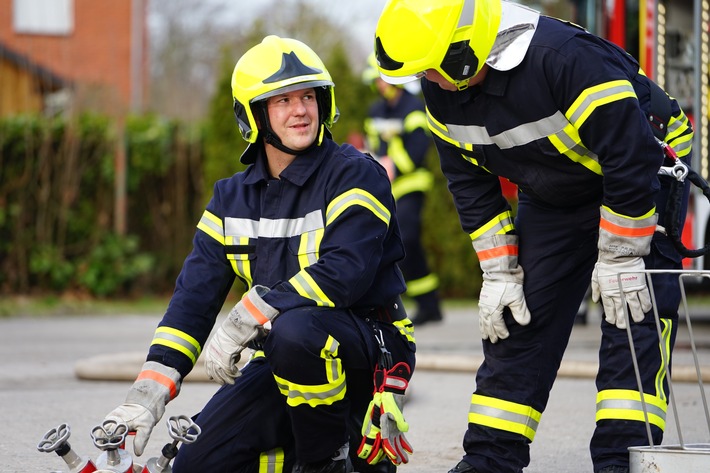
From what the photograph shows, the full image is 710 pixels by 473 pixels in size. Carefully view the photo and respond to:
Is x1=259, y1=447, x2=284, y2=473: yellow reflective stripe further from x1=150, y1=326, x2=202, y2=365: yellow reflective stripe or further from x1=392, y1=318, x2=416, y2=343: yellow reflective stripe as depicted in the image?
x1=392, y1=318, x2=416, y2=343: yellow reflective stripe

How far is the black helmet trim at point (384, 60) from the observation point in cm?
336

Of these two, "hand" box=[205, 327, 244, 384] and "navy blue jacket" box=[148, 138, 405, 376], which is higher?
"navy blue jacket" box=[148, 138, 405, 376]

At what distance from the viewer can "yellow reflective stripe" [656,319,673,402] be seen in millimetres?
3477

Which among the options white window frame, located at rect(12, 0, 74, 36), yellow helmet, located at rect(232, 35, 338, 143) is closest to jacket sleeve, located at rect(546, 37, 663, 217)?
yellow helmet, located at rect(232, 35, 338, 143)

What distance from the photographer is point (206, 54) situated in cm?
3575

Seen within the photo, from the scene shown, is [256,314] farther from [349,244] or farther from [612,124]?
[612,124]

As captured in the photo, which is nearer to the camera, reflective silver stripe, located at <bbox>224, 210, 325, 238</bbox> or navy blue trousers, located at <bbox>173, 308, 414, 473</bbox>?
navy blue trousers, located at <bbox>173, 308, 414, 473</bbox>

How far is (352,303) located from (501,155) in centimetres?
66

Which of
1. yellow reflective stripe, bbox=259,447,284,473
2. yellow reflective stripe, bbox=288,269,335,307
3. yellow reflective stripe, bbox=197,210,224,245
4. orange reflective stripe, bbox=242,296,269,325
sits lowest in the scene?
yellow reflective stripe, bbox=259,447,284,473

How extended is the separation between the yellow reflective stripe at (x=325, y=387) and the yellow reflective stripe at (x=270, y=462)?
32 centimetres

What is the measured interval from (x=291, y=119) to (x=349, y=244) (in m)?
0.50

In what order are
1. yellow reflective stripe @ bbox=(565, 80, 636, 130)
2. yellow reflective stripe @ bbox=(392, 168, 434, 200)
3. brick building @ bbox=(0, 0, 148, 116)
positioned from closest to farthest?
yellow reflective stripe @ bbox=(565, 80, 636, 130) → yellow reflective stripe @ bbox=(392, 168, 434, 200) → brick building @ bbox=(0, 0, 148, 116)

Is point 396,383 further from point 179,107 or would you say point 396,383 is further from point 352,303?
point 179,107

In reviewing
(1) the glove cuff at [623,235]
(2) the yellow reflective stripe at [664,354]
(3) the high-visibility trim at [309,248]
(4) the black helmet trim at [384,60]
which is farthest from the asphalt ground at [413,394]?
(4) the black helmet trim at [384,60]
